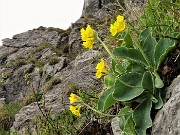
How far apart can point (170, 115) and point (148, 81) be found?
0.28 m

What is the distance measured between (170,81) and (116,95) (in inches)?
13.3

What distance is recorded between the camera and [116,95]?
2.19m

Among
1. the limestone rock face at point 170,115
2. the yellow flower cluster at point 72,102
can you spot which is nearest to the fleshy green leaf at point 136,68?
the limestone rock face at point 170,115

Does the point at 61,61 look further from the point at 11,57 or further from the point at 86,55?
the point at 11,57

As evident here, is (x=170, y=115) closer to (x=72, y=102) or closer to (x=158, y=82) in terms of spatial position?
(x=158, y=82)

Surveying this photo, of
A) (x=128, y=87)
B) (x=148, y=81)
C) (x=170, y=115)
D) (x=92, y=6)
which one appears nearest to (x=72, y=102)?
(x=128, y=87)

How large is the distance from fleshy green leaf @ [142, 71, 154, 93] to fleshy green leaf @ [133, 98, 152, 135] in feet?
0.29

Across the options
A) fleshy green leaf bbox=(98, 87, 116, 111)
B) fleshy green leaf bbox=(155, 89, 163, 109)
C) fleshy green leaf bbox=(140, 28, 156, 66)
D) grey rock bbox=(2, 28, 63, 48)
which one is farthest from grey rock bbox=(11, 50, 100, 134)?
grey rock bbox=(2, 28, 63, 48)

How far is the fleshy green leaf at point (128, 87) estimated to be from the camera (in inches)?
84.7

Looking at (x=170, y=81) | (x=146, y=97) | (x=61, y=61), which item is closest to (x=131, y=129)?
(x=146, y=97)

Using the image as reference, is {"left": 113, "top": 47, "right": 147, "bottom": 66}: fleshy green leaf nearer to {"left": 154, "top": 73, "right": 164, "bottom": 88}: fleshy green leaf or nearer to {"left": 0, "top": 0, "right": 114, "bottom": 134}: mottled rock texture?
{"left": 154, "top": 73, "right": 164, "bottom": 88}: fleshy green leaf

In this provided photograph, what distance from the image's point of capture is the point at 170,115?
6.29ft

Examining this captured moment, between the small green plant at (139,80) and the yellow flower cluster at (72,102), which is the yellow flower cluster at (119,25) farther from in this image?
the yellow flower cluster at (72,102)

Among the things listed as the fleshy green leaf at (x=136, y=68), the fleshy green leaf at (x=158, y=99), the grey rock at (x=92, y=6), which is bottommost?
the grey rock at (x=92, y=6)
